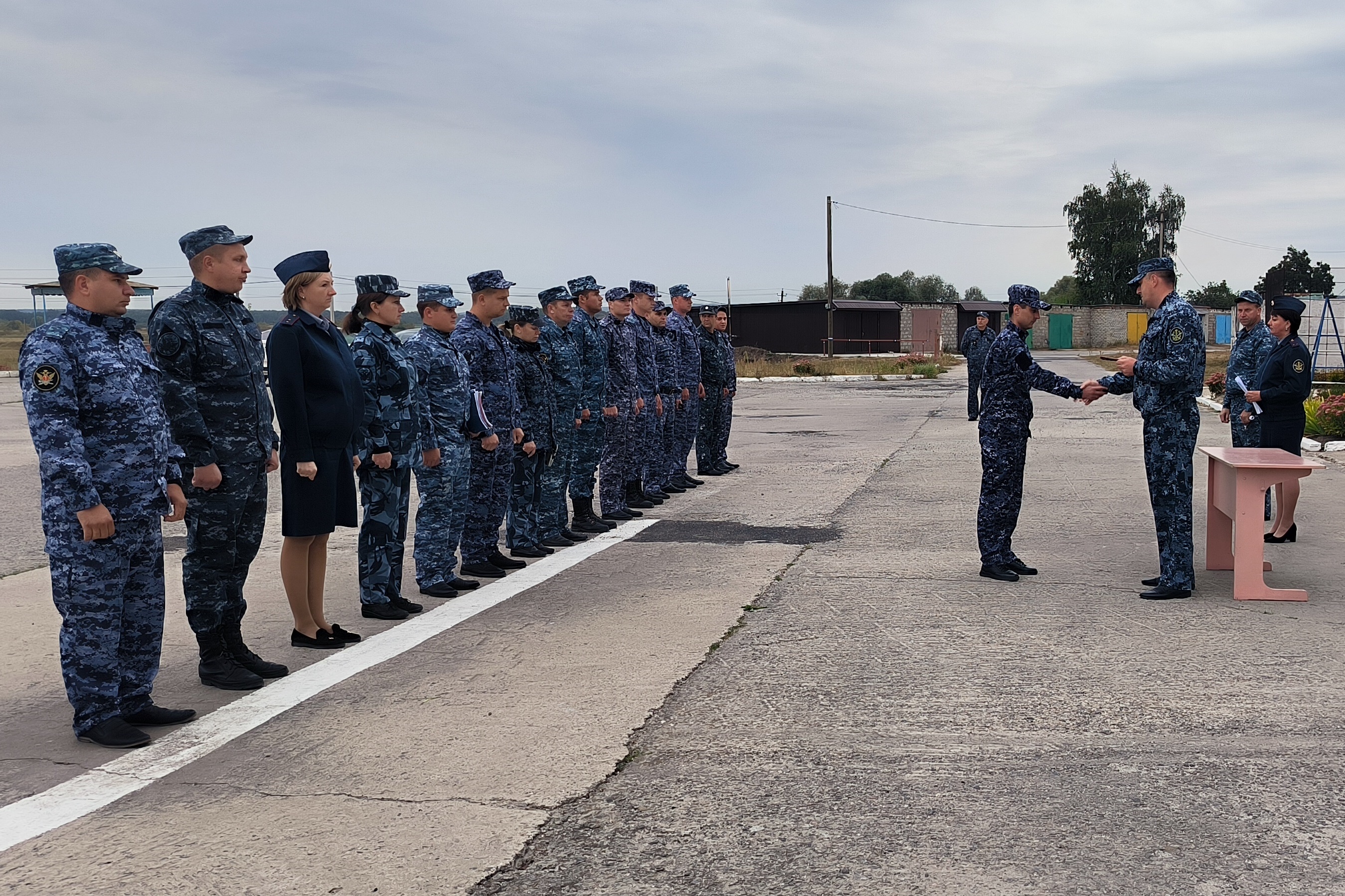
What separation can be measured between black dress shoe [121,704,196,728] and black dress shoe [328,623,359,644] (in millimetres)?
1272

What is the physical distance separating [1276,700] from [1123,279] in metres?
94.3

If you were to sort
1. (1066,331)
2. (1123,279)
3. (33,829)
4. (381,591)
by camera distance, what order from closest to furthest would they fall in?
(33,829)
(381,591)
(1066,331)
(1123,279)

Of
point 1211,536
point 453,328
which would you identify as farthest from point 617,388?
point 1211,536

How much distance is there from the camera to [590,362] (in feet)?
32.5

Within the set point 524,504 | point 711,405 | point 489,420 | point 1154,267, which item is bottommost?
point 524,504

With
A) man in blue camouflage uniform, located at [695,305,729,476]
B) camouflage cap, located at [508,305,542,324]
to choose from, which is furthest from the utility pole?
camouflage cap, located at [508,305,542,324]

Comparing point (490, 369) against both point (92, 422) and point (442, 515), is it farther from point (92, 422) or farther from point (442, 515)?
point (92, 422)

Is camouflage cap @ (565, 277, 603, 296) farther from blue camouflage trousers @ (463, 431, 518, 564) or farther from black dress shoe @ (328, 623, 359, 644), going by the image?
black dress shoe @ (328, 623, 359, 644)

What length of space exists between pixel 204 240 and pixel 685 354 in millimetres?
8000

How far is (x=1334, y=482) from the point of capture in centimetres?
Answer: 1203

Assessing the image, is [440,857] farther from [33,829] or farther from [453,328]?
[453,328]

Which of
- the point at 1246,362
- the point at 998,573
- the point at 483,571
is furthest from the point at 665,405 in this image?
the point at 1246,362

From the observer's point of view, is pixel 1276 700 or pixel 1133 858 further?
pixel 1276 700

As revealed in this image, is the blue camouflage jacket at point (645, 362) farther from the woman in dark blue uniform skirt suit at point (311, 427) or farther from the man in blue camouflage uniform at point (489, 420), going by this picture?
the woman in dark blue uniform skirt suit at point (311, 427)
